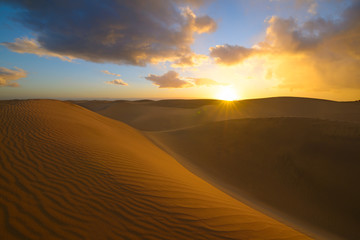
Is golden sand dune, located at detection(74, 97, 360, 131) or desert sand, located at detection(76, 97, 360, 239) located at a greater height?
golden sand dune, located at detection(74, 97, 360, 131)

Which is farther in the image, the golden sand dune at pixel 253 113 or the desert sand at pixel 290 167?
the golden sand dune at pixel 253 113

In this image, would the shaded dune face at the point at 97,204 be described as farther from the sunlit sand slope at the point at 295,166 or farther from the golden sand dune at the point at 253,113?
the golden sand dune at the point at 253,113

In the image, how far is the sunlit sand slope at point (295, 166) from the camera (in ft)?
15.2

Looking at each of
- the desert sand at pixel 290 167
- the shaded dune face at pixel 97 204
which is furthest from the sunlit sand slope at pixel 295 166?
the shaded dune face at pixel 97 204

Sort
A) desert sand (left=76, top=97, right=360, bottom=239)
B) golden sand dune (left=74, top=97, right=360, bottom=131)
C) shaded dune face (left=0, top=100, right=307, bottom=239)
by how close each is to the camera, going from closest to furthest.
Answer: shaded dune face (left=0, top=100, right=307, bottom=239), desert sand (left=76, top=97, right=360, bottom=239), golden sand dune (left=74, top=97, right=360, bottom=131)

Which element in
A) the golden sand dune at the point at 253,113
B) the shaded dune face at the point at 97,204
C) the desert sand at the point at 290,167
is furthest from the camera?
the golden sand dune at the point at 253,113

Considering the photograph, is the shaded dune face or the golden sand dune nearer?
the shaded dune face

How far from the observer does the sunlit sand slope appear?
15.2 feet

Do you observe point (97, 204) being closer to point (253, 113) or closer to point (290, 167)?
point (290, 167)

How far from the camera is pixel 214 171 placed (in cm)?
694

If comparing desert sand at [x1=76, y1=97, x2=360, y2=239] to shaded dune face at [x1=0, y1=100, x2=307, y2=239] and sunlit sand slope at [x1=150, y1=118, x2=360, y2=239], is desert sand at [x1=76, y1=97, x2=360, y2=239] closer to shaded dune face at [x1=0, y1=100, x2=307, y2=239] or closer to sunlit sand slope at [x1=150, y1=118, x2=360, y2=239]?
sunlit sand slope at [x1=150, y1=118, x2=360, y2=239]

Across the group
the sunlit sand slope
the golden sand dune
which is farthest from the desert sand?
the golden sand dune

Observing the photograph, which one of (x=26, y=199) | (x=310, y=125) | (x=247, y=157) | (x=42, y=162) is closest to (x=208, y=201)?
(x=26, y=199)

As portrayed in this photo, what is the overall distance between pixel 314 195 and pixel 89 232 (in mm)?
6533
